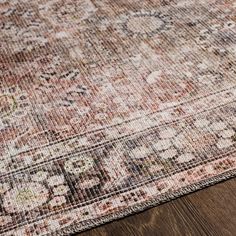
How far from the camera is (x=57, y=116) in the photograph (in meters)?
1.56

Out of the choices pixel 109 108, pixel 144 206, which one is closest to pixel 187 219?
Answer: pixel 144 206

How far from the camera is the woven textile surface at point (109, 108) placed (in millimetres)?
1259

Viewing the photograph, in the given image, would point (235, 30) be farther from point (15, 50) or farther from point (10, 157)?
point (10, 157)

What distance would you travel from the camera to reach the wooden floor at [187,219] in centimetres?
117

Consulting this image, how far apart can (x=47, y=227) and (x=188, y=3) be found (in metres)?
1.44

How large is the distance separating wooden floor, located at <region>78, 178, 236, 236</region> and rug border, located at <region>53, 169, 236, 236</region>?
1 centimetres

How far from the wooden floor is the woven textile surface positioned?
0.09 feet

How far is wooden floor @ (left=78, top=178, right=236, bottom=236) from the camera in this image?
1.17 meters

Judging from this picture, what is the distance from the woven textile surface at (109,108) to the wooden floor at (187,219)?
0.03m

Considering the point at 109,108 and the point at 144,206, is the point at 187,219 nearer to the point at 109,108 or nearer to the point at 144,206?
the point at 144,206

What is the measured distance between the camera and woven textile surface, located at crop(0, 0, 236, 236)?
1259mm

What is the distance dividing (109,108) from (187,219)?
54cm

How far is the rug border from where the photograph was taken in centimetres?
117

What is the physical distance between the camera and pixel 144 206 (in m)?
1.22
